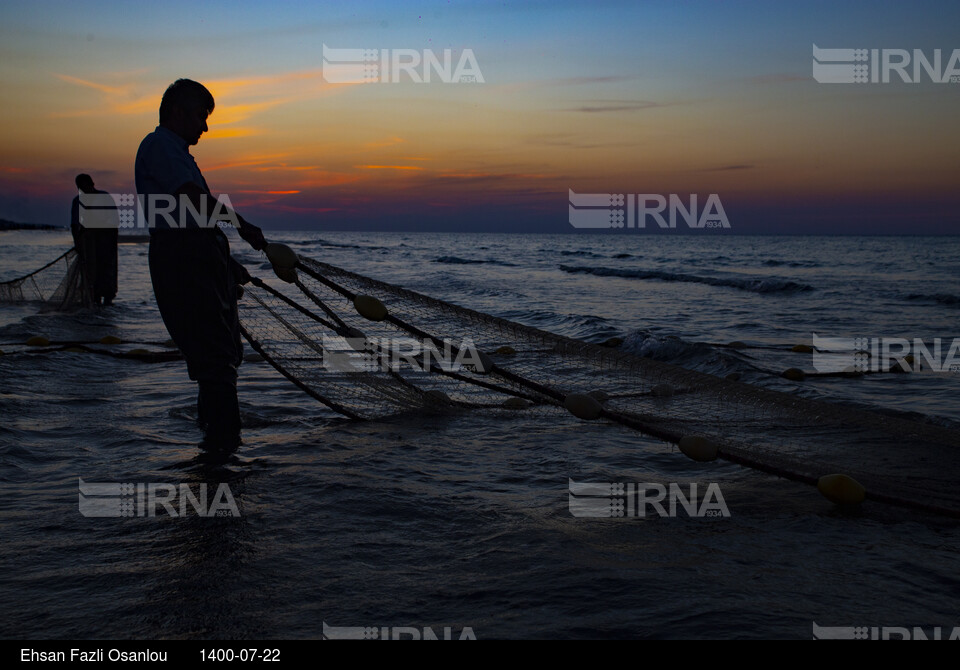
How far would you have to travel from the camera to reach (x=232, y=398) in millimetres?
3953

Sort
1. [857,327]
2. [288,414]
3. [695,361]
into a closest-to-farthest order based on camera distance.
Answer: [288,414] → [695,361] → [857,327]

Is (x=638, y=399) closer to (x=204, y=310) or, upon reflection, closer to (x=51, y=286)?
(x=204, y=310)

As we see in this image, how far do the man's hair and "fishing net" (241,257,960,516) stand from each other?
998mm

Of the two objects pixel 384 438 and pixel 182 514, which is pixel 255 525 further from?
pixel 384 438

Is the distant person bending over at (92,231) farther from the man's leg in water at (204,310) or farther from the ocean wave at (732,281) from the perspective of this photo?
the ocean wave at (732,281)

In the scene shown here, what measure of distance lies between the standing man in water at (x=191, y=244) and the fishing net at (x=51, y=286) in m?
9.88

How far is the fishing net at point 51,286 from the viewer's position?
12219 mm

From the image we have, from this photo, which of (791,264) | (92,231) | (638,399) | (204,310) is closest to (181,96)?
(204,310)

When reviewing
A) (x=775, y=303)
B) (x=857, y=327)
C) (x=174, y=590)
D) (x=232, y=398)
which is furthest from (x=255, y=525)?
(x=775, y=303)

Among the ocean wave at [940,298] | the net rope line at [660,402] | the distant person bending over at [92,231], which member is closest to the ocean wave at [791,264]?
the ocean wave at [940,298]

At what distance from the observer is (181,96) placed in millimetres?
→ 3646

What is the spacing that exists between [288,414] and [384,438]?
1215 mm

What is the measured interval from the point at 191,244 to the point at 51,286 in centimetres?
1188

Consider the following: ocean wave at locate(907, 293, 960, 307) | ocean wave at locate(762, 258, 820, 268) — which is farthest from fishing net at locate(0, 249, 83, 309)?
ocean wave at locate(762, 258, 820, 268)
